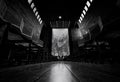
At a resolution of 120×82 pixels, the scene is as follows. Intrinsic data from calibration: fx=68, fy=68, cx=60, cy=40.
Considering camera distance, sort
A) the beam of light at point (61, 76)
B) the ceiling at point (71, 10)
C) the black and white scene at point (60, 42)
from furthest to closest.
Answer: the ceiling at point (71, 10) < the black and white scene at point (60, 42) < the beam of light at point (61, 76)

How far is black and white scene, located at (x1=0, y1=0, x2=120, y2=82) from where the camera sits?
99cm

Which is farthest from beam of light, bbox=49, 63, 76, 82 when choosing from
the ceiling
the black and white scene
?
the ceiling

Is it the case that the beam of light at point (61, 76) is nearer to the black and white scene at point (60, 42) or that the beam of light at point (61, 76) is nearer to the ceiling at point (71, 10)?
the black and white scene at point (60, 42)

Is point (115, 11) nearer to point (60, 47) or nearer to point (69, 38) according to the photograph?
point (69, 38)

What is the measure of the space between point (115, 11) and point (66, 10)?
552 centimetres

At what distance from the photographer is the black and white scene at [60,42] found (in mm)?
985

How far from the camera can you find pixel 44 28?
12.9 metres

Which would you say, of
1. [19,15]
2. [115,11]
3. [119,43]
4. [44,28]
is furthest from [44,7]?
[119,43]

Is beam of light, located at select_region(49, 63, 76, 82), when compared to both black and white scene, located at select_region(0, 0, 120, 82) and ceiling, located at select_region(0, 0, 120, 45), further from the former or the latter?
ceiling, located at select_region(0, 0, 120, 45)

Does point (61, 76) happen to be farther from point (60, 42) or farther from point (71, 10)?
point (60, 42)

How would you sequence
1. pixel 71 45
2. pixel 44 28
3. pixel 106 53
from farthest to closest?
pixel 44 28 → pixel 71 45 → pixel 106 53

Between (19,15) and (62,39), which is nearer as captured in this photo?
(19,15)

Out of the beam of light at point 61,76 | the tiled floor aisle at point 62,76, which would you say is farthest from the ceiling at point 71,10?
the beam of light at point 61,76

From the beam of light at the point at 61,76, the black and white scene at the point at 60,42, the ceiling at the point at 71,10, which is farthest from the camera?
the ceiling at the point at 71,10
